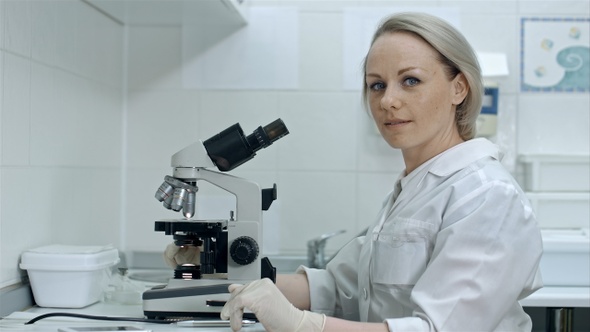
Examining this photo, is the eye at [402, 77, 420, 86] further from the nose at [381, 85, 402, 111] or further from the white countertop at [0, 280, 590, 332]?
the white countertop at [0, 280, 590, 332]

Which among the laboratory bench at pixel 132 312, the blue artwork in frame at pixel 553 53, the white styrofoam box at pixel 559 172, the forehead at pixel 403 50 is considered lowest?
the laboratory bench at pixel 132 312

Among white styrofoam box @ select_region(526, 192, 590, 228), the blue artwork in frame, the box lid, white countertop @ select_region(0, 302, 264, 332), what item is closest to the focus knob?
white countertop @ select_region(0, 302, 264, 332)

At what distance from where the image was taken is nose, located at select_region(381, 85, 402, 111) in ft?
4.90

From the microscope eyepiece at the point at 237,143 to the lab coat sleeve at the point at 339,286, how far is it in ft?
1.27

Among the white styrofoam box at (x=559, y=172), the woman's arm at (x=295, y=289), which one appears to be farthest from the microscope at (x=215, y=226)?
the white styrofoam box at (x=559, y=172)

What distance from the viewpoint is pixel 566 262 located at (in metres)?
2.06

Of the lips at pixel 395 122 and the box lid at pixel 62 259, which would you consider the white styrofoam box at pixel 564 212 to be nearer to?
the lips at pixel 395 122

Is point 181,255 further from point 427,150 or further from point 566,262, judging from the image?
point 566,262

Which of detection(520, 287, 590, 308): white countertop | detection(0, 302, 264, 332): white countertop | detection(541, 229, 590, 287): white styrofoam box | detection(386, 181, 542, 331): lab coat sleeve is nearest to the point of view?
detection(386, 181, 542, 331): lab coat sleeve

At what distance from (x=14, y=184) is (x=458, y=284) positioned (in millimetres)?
1028

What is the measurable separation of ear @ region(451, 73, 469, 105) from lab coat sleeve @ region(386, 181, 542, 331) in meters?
0.26

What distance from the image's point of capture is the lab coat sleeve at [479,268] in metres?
1.30

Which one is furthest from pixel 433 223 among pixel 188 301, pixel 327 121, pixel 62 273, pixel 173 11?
pixel 173 11

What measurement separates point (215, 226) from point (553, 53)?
4.67 feet
